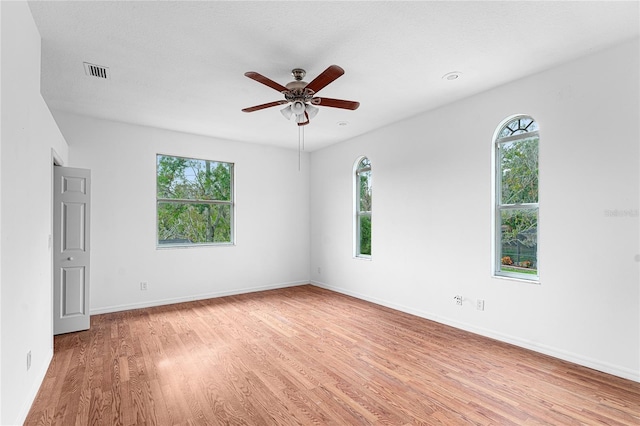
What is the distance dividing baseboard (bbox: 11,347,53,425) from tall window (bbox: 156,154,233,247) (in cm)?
252

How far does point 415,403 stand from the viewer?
94.2 inches

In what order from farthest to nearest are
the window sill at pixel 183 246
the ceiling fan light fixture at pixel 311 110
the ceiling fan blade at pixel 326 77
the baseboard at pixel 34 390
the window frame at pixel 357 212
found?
the window frame at pixel 357 212 < the window sill at pixel 183 246 < the ceiling fan light fixture at pixel 311 110 < the ceiling fan blade at pixel 326 77 < the baseboard at pixel 34 390

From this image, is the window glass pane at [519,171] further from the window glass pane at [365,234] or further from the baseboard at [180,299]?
the baseboard at [180,299]

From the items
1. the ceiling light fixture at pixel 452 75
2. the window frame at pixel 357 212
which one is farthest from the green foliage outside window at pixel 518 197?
the window frame at pixel 357 212

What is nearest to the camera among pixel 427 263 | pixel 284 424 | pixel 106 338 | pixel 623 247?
pixel 284 424

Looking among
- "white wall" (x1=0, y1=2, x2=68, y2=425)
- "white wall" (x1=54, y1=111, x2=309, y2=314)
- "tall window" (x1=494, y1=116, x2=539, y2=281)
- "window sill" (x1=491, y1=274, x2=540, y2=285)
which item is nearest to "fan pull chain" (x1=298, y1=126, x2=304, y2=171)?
"white wall" (x1=54, y1=111, x2=309, y2=314)

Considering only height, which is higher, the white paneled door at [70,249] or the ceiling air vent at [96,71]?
the ceiling air vent at [96,71]

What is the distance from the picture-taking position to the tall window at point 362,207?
5.68 m

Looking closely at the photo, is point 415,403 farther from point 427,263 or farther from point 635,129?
point 635,129

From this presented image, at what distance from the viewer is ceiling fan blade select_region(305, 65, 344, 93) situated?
101 inches

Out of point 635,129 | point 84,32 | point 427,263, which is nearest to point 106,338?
point 84,32

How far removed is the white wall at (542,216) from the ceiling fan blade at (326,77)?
2.09m

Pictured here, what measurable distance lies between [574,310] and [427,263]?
1.68 metres

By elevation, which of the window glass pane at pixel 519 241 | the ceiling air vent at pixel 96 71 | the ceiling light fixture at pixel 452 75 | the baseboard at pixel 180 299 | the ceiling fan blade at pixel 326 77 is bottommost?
the baseboard at pixel 180 299
